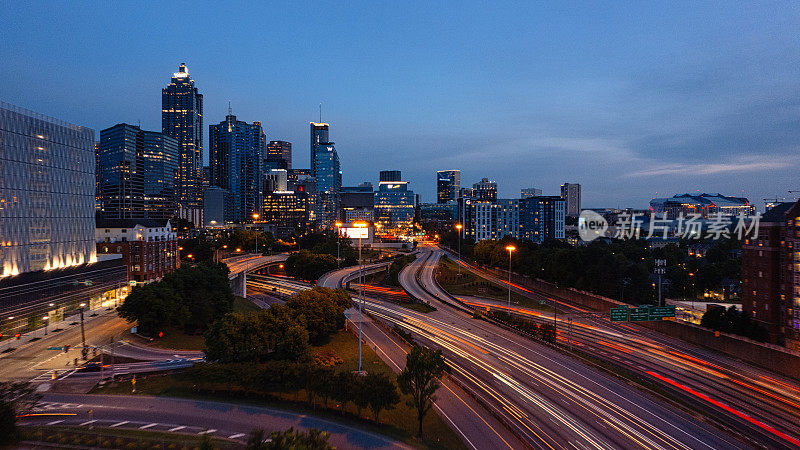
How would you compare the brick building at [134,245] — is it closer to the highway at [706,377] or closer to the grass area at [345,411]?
the grass area at [345,411]

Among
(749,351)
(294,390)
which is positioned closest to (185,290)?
(294,390)

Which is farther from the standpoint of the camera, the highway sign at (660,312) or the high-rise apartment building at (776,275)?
the highway sign at (660,312)

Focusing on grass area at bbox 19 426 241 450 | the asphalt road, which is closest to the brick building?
the asphalt road

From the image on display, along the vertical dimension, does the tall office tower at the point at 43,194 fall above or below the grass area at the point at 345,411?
above

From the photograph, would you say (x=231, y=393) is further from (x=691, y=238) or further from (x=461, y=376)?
(x=691, y=238)

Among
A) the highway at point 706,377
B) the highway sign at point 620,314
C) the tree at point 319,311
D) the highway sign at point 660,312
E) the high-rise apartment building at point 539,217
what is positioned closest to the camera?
the highway at point 706,377

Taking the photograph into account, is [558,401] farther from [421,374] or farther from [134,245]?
[134,245]

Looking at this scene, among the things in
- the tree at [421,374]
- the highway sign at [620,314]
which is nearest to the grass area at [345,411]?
the tree at [421,374]
